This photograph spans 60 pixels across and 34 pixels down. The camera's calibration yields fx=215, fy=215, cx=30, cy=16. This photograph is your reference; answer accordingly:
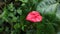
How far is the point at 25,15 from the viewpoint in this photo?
8.73 feet

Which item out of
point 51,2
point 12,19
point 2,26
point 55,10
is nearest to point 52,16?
point 55,10

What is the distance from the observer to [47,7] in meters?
2.65

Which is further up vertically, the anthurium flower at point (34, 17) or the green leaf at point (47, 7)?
the green leaf at point (47, 7)

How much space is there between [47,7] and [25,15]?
0.29 m

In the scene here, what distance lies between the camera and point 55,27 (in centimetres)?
259

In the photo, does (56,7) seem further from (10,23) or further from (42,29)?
(10,23)

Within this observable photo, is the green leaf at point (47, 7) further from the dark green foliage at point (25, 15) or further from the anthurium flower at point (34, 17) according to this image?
the anthurium flower at point (34, 17)

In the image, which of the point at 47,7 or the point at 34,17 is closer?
the point at 34,17

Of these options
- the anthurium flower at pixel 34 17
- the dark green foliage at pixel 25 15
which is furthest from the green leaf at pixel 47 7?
the anthurium flower at pixel 34 17

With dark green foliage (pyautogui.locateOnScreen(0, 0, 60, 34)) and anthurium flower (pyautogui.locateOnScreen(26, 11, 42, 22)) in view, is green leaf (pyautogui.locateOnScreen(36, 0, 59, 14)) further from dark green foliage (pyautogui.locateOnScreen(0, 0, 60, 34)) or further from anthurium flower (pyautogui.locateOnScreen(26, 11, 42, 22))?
anthurium flower (pyautogui.locateOnScreen(26, 11, 42, 22))

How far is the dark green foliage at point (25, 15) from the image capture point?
2541mm

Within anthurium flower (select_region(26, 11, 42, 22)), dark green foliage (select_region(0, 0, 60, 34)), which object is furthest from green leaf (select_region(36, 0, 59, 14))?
anthurium flower (select_region(26, 11, 42, 22))

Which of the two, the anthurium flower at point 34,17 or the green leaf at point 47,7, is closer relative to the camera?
the anthurium flower at point 34,17

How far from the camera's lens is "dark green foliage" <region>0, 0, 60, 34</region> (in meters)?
2.54
